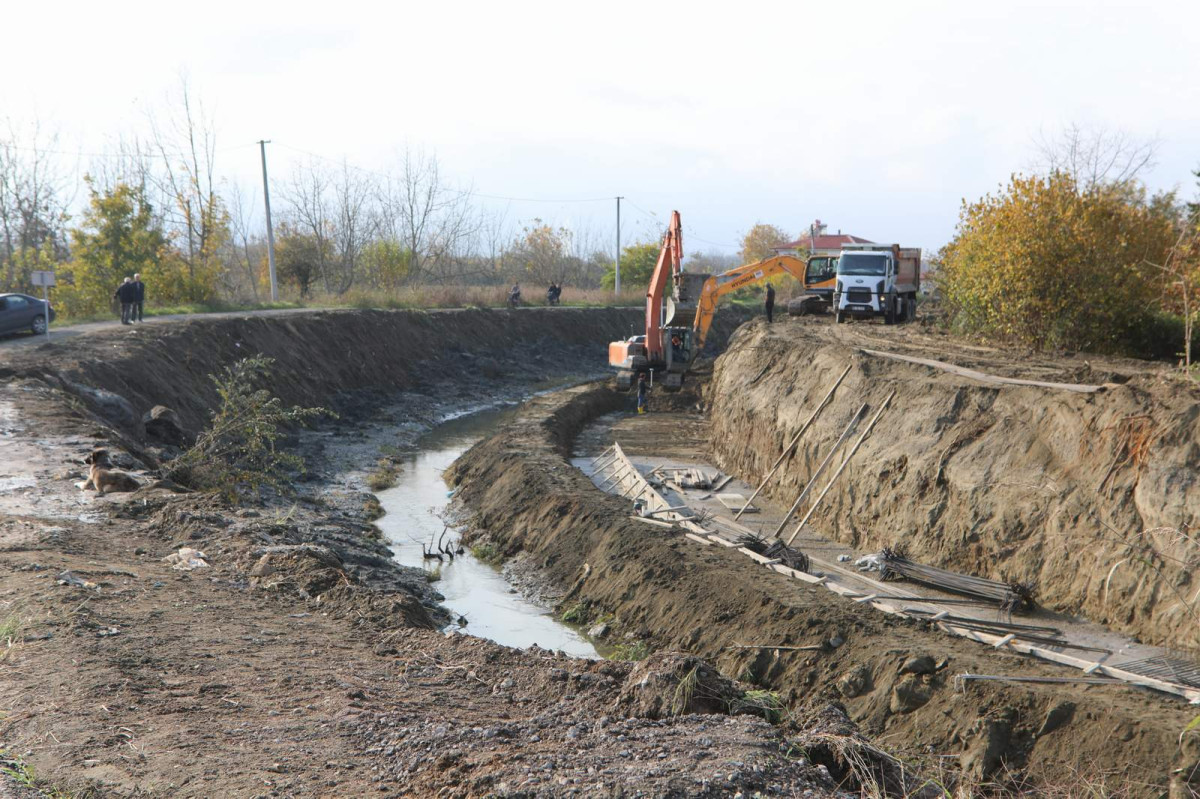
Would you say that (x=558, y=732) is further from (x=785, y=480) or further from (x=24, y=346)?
(x=24, y=346)

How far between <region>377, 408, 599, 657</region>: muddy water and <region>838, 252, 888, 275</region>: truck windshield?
12.9m

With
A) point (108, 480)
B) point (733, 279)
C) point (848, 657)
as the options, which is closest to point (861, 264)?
point (733, 279)

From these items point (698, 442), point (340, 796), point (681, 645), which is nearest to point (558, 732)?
point (340, 796)

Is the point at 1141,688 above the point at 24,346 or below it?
below

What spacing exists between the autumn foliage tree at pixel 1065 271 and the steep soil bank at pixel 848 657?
9.51 meters

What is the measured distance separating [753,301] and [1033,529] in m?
48.4

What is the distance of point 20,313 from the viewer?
2316 centimetres

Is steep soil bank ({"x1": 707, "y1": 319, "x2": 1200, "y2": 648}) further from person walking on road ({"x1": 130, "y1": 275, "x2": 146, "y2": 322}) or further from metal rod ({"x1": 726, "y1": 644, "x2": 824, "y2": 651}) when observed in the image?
person walking on road ({"x1": 130, "y1": 275, "x2": 146, "y2": 322})

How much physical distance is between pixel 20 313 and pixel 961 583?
2389 cm

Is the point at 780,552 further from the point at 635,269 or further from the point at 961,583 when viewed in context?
the point at 635,269

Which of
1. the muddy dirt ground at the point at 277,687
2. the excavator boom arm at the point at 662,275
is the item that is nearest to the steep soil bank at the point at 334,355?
the muddy dirt ground at the point at 277,687

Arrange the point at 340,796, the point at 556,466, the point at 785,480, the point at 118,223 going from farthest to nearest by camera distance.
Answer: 1. the point at 118,223
2. the point at 556,466
3. the point at 785,480
4. the point at 340,796

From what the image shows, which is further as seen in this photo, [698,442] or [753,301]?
[753,301]

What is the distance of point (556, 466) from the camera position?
19125 mm
